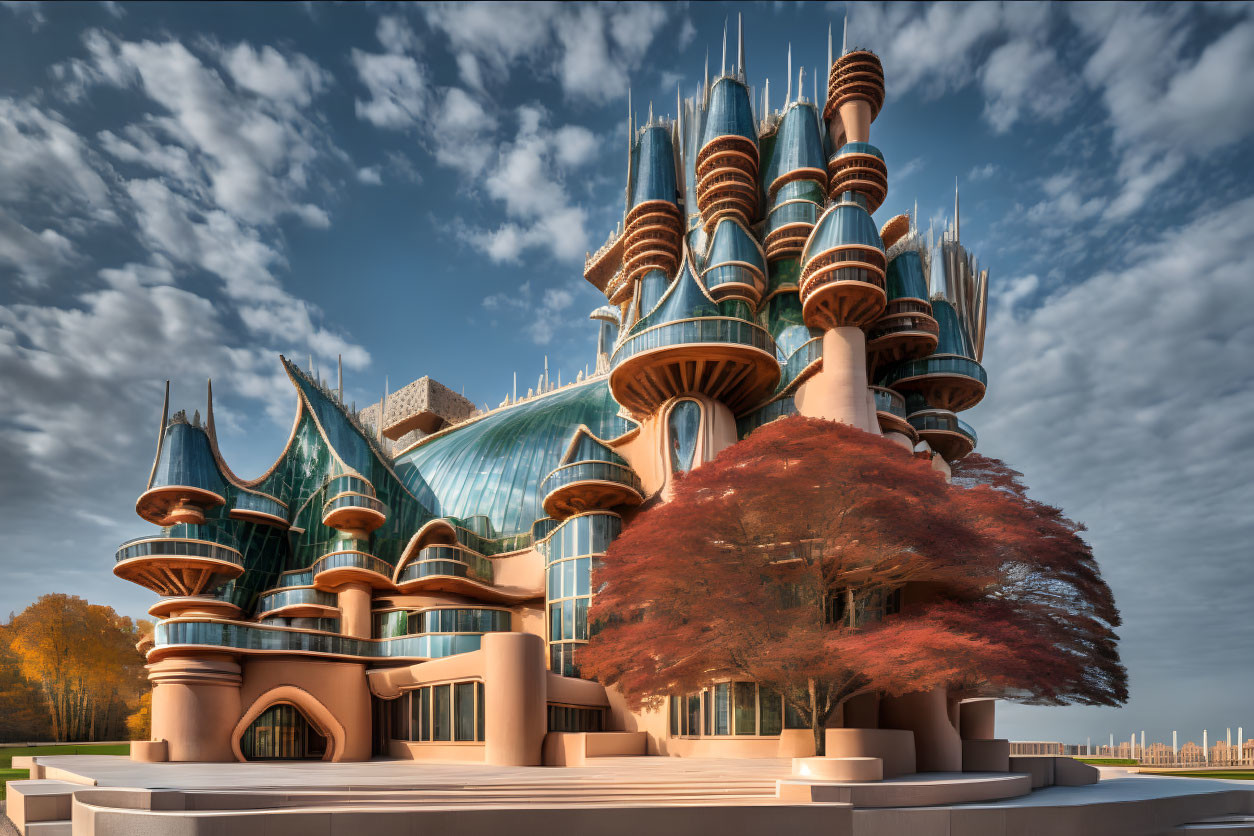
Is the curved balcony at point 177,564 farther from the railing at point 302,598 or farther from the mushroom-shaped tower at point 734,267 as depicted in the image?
the mushroom-shaped tower at point 734,267

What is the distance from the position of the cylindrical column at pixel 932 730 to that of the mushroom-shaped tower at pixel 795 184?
A: 28.1 meters

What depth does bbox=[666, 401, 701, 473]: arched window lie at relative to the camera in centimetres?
4097

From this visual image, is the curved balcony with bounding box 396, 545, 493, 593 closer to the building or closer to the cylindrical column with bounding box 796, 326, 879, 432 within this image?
the building

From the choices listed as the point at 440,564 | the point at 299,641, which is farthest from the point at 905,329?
the point at 299,641

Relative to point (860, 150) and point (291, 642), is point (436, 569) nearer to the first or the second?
point (291, 642)

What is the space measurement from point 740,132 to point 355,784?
44241mm

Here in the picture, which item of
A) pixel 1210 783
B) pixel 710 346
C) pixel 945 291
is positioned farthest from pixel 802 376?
pixel 1210 783

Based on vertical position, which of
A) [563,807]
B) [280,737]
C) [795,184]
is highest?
[795,184]

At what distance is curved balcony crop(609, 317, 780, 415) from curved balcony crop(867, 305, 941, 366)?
25.0 feet

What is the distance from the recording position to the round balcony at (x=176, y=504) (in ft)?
150

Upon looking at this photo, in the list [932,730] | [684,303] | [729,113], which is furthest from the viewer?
[729,113]

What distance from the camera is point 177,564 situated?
145ft

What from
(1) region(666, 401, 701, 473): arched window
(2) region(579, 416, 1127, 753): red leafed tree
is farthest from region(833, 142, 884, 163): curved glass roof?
(2) region(579, 416, 1127, 753): red leafed tree

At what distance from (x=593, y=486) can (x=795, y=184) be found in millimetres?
22817
